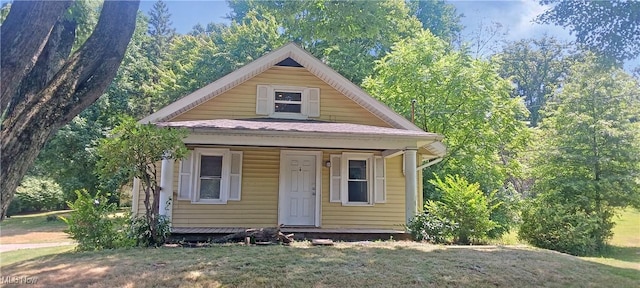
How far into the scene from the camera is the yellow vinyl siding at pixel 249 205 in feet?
33.2

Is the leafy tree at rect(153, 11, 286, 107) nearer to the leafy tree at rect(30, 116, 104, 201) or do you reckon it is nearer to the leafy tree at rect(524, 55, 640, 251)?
the leafy tree at rect(30, 116, 104, 201)

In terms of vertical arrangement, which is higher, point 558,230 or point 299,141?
point 299,141

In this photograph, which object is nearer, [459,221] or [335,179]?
[459,221]

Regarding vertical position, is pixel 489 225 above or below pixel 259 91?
below

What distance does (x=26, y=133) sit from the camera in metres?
3.86

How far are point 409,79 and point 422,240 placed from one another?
8.94m

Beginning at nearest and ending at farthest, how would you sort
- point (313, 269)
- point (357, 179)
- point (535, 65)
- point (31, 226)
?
point (313, 269) < point (357, 179) < point (31, 226) < point (535, 65)

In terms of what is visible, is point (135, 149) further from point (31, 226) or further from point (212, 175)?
point (31, 226)

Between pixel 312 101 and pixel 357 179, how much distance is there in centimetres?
247

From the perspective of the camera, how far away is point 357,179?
1100 cm

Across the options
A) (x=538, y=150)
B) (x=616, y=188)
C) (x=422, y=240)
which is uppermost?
(x=538, y=150)

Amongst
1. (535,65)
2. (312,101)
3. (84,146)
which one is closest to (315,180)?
(312,101)

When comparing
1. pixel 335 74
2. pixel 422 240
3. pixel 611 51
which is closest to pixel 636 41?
pixel 611 51

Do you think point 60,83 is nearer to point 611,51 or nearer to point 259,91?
point 259,91
